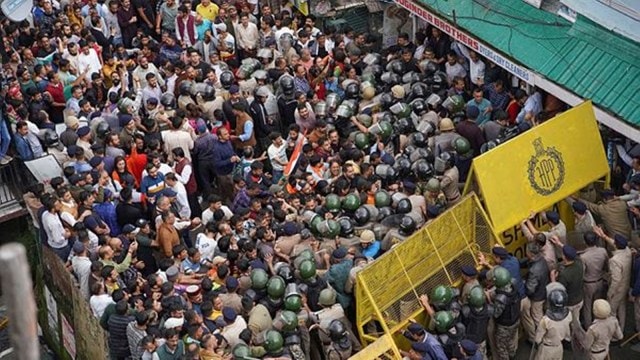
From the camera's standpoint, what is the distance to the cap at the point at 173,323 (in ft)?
29.8

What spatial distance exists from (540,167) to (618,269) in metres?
1.59

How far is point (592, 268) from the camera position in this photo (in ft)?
33.7

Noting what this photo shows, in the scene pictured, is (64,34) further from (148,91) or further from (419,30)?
(419,30)

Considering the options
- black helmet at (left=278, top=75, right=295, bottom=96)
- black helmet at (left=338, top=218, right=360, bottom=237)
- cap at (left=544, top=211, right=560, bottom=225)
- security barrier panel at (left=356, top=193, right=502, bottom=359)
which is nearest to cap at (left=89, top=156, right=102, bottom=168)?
black helmet at (left=278, top=75, right=295, bottom=96)

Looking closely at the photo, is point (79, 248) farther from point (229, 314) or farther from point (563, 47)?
point (563, 47)

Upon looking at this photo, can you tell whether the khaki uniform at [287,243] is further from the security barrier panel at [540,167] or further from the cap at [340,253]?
the security barrier panel at [540,167]

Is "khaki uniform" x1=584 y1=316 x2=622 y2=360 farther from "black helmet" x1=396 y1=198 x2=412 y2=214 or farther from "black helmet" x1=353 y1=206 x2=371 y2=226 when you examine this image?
"black helmet" x1=353 y1=206 x2=371 y2=226

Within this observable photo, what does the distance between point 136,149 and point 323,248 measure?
3.48 metres

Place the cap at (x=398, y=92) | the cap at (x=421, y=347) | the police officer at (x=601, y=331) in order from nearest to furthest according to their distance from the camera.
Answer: the cap at (x=421, y=347)
the police officer at (x=601, y=331)
the cap at (x=398, y=92)

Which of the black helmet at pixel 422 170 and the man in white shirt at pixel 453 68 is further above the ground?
the black helmet at pixel 422 170

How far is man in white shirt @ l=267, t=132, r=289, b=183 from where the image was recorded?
12438 mm

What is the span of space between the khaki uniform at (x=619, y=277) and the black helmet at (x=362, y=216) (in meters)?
2.78

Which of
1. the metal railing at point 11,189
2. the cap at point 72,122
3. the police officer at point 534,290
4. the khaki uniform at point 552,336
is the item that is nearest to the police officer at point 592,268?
the police officer at point 534,290

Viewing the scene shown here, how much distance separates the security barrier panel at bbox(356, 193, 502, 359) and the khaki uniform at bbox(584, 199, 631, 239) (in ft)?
4.71
